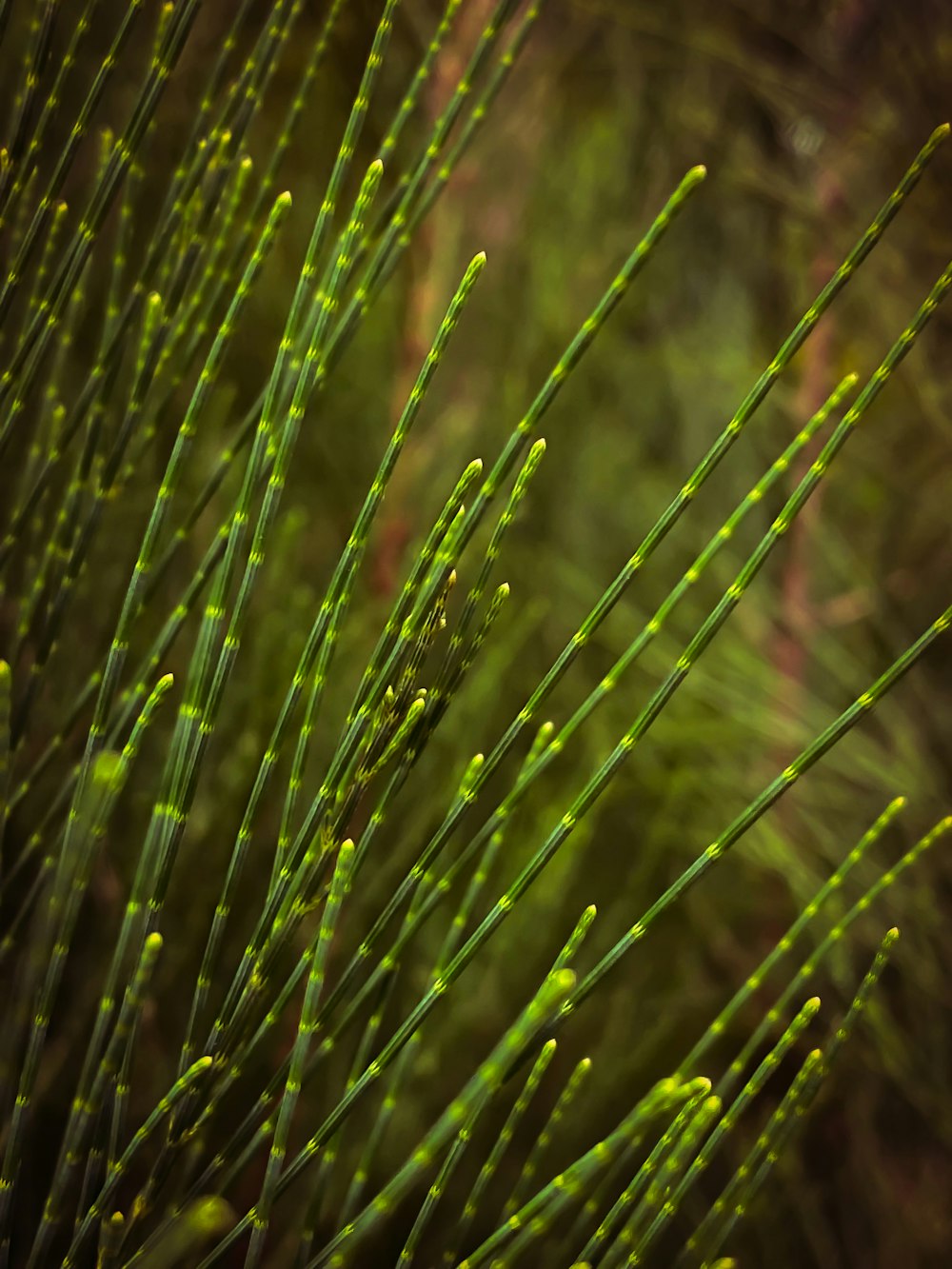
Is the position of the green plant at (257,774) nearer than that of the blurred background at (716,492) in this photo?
Yes

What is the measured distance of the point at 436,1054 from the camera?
0.50 m

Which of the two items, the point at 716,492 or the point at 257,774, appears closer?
the point at 257,774

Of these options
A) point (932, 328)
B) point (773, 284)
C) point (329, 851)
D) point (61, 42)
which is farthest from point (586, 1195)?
point (773, 284)

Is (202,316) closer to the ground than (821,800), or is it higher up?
higher up

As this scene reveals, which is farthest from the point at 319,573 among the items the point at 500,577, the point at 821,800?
the point at 821,800

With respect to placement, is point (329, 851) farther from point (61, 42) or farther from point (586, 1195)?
point (61, 42)

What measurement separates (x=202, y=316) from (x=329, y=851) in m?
0.18

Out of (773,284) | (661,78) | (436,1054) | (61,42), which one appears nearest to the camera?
(436,1054)

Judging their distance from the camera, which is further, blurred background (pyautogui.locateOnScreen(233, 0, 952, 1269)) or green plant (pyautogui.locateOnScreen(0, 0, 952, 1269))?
blurred background (pyautogui.locateOnScreen(233, 0, 952, 1269))

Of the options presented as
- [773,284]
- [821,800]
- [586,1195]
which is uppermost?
[773,284]

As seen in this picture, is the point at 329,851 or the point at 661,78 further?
the point at 661,78

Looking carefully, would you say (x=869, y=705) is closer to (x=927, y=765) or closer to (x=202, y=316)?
(x=202, y=316)

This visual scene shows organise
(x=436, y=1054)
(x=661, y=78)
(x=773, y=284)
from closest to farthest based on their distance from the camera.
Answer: (x=436, y=1054)
(x=661, y=78)
(x=773, y=284)

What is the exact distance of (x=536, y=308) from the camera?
0.82m
